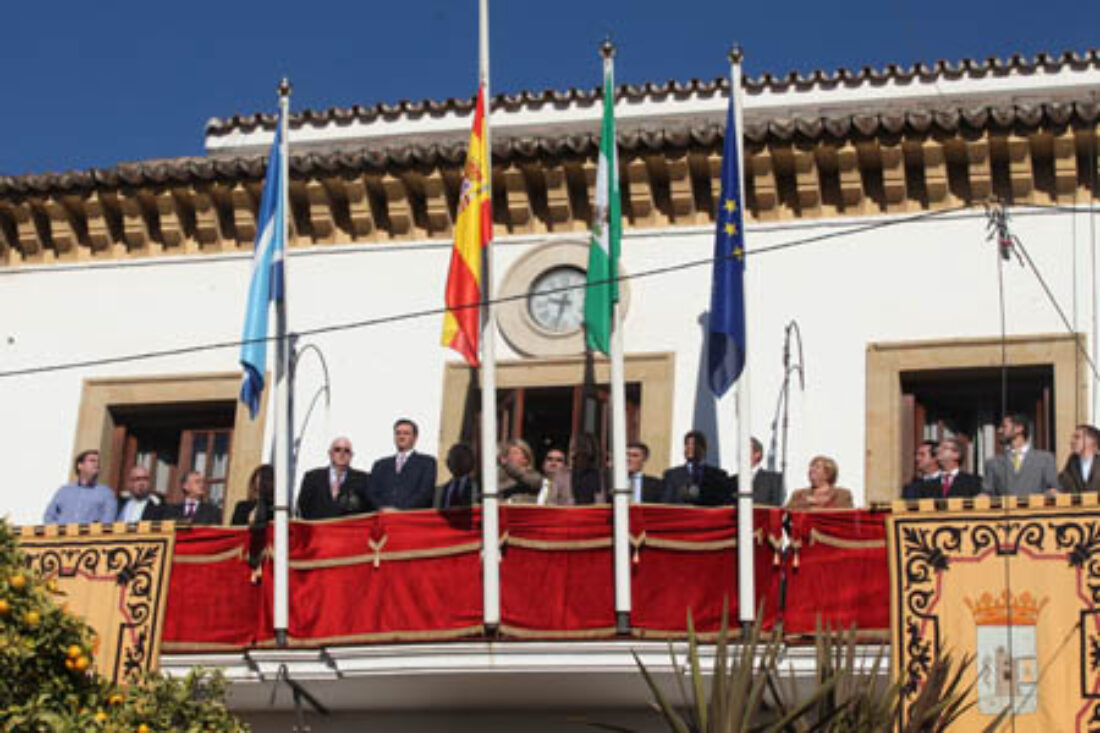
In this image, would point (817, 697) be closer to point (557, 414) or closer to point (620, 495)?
point (620, 495)

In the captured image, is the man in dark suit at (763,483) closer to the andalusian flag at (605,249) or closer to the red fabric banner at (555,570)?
the red fabric banner at (555,570)

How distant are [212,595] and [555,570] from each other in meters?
2.36

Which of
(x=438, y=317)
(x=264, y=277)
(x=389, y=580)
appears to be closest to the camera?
(x=389, y=580)

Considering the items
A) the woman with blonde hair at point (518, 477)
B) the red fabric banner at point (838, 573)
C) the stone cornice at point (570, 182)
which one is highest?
the stone cornice at point (570, 182)

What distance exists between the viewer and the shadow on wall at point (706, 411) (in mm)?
17000

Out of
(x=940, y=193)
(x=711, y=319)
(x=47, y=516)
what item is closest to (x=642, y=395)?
(x=711, y=319)

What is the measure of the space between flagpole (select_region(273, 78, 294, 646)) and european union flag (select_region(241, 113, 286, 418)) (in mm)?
30

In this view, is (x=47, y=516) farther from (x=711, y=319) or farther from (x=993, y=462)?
(x=993, y=462)

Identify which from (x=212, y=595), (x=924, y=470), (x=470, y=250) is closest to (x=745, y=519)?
(x=924, y=470)

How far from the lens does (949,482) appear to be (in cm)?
1529

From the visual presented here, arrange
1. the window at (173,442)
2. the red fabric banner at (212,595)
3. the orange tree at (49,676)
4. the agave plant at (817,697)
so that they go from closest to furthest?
the orange tree at (49,676), the agave plant at (817,697), the red fabric banner at (212,595), the window at (173,442)

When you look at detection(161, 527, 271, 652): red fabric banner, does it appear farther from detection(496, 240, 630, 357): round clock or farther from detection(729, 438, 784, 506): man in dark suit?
detection(729, 438, 784, 506): man in dark suit

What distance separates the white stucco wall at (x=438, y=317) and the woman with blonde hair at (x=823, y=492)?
88 centimetres

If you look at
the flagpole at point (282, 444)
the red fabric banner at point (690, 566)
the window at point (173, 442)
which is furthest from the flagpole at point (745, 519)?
the window at point (173, 442)
